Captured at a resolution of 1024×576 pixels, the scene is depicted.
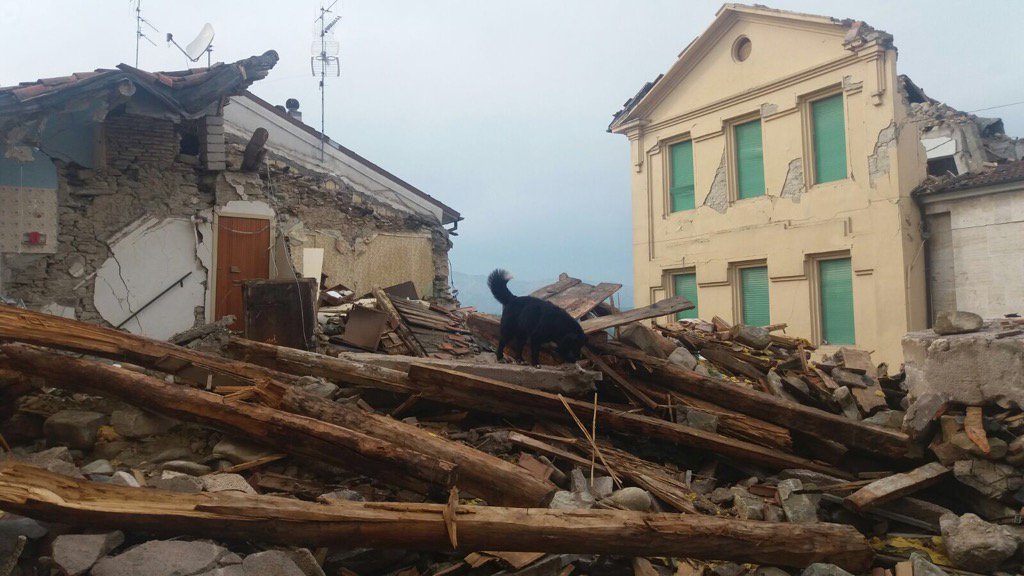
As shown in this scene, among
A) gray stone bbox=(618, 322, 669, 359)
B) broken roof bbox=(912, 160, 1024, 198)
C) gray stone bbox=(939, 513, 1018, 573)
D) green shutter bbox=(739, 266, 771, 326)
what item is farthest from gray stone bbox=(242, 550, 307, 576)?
broken roof bbox=(912, 160, 1024, 198)

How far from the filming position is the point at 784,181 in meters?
13.1

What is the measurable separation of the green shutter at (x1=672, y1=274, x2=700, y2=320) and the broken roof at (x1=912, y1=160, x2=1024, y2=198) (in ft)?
17.0

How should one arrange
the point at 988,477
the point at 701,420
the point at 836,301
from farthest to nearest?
the point at 836,301
the point at 701,420
the point at 988,477

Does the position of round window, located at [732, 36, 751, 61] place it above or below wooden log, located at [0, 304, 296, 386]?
above

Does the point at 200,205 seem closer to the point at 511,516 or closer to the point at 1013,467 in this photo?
the point at 511,516

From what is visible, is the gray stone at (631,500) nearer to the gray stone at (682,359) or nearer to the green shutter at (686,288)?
the gray stone at (682,359)

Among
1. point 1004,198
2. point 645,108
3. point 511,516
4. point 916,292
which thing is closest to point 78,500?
point 511,516

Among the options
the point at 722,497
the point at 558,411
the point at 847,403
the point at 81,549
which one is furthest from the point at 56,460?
the point at 847,403

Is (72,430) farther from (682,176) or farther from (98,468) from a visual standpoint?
(682,176)

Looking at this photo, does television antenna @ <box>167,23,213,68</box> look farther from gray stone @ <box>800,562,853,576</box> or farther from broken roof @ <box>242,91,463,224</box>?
gray stone @ <box>800,562,853,576</box>

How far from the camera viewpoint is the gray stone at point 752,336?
25.0 feet

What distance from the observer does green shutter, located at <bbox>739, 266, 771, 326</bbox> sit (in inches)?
536

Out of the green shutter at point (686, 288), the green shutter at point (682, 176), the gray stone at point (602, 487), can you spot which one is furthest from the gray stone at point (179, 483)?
the green shutter at point (682, 176)

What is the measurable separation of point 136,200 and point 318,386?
242 inches
